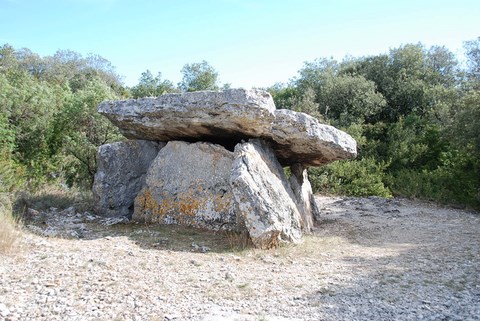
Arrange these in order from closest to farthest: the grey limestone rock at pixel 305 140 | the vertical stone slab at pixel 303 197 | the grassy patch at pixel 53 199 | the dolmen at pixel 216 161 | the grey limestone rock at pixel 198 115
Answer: the dolmen at pixel 216 161, the grey limestone rock at pixel 198 115, the grey limestone rock at pixel 305 140, the vertical stone slab at pixel 303 197, the grassy patch at pixel 53 199

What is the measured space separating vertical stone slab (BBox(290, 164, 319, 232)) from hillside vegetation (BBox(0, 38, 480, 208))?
5180 millimetres

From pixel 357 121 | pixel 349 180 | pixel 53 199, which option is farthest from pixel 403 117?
pixel 53 199

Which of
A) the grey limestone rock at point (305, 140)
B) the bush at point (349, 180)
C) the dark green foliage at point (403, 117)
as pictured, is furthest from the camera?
the bush at point (349, 180)

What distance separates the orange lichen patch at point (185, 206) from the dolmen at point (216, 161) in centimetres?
2

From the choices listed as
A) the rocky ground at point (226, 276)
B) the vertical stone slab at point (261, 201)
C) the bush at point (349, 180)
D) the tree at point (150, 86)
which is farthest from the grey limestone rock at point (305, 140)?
the tree at point (150, 86)

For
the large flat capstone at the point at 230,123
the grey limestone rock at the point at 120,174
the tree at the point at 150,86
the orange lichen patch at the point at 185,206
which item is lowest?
the orange lichen patch at the point at 185,206

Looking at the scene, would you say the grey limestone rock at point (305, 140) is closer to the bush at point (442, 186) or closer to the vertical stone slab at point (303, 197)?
the vertical stone slab at point (303, 197)

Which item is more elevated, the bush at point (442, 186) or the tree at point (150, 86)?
the tree at point (150, 86)

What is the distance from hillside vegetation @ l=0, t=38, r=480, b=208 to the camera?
1257 centimetres

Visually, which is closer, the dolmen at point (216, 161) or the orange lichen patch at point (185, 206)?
the dolmen at point (216, 161)

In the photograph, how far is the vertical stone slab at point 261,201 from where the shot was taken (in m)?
6.90

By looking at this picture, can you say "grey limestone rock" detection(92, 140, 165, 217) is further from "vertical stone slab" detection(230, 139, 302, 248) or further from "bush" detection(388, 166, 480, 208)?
"bush" detection(388, 166, 480, 208)

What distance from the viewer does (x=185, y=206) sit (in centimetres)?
866

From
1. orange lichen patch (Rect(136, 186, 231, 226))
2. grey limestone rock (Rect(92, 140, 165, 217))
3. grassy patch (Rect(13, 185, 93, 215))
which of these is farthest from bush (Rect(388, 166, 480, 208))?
grassy patch (Rect(13, 185, 93, 215))
